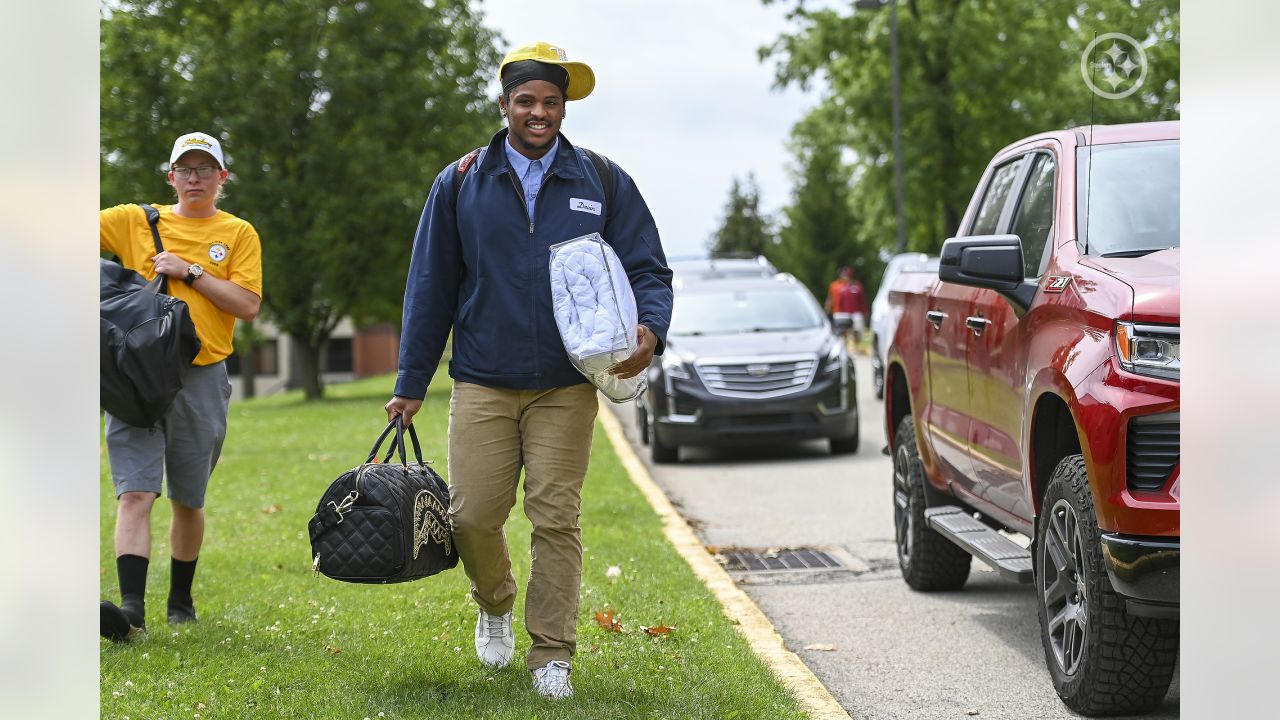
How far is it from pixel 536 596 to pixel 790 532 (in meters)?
5.01

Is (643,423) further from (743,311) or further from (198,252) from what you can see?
(198,252)

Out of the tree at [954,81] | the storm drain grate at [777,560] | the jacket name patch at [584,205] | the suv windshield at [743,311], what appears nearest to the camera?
the jacket name patch at [584,205]

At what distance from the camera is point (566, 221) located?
16.2ft

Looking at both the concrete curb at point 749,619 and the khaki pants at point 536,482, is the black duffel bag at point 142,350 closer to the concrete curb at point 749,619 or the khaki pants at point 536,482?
the khaki pants at point 536,482

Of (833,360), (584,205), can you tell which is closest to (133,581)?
(584,205)

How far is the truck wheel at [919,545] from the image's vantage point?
7359 millimetres

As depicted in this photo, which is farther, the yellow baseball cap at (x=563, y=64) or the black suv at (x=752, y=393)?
the black suv at (x=752, y=393)

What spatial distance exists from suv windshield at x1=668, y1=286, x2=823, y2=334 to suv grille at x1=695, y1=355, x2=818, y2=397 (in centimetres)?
91

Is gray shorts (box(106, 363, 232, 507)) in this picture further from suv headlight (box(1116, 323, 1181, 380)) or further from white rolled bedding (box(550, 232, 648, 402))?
suv headlight (box(1116, 323, 1181, 380))

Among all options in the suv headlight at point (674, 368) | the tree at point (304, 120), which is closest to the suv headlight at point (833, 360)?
the suv headlight at point (674, 368)

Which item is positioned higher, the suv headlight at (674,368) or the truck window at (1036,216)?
the truck window at (1036,216)

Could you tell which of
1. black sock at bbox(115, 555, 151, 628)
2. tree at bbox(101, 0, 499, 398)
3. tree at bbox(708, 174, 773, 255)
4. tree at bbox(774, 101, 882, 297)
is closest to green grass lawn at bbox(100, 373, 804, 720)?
black sock at bbox(115, 555, 151, 628)

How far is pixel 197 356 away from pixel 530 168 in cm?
173
